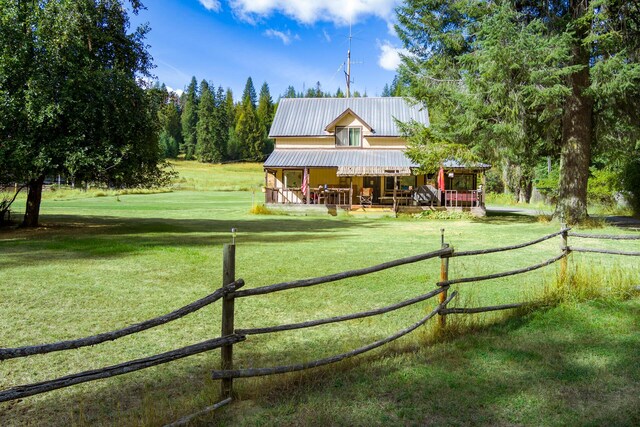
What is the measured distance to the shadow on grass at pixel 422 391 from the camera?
3992mm

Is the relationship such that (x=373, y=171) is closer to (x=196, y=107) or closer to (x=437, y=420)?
(x=437, y=420)

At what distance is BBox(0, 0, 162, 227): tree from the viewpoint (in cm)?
1455

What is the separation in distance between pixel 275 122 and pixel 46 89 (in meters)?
20.8

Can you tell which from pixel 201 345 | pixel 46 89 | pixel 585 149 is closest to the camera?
pixel 201 345

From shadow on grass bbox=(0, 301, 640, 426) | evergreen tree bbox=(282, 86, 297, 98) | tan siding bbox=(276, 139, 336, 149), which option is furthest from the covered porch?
evergreen tree bbox=(282, 86, 297, 98)

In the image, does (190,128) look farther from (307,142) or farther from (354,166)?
(354,166)

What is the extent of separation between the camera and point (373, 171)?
28375 mm

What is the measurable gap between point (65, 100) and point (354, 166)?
18022 mm

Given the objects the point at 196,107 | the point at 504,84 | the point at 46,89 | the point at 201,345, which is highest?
the point at 196,107

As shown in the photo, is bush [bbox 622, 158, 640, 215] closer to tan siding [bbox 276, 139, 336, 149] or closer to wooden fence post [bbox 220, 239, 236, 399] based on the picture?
tan siding [bbox 276, 139, 336, 149]

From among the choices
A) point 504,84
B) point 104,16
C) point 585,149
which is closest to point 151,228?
point 104,16

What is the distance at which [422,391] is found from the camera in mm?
4492

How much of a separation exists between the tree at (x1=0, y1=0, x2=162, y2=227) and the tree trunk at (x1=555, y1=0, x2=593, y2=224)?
57.6 ft

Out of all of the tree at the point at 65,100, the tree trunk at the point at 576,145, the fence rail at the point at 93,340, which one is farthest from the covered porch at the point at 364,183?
the fence rail at the point at 93,340
